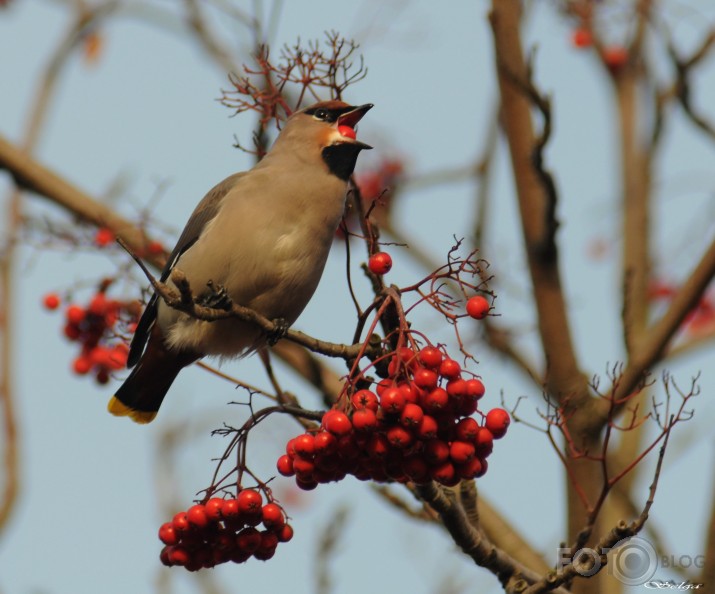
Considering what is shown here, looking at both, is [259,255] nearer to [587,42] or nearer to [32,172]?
[32,172]

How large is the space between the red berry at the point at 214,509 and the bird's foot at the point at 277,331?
25.5 inches

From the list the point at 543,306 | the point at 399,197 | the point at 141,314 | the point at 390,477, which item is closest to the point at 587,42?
the point at 399,197

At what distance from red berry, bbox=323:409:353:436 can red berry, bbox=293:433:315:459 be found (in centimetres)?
8

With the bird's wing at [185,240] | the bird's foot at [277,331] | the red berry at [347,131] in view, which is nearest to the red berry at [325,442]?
the bird's foot at [277,331]

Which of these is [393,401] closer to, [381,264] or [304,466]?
[304,466]

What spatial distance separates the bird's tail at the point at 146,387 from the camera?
5.04 m

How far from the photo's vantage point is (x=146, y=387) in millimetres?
5125

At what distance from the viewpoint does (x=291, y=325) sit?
16.1ft

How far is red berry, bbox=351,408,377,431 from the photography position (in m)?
3.02

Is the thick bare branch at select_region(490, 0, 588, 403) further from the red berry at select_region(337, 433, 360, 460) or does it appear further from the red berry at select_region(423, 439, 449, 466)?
the red berry at select_region(337, 433, 360, 460)

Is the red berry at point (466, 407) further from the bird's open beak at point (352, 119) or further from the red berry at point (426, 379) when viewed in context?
Result: the bird's open beak at point (352, 119)

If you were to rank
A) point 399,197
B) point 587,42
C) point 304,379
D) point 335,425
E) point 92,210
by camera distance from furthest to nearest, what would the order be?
point 587,42 → point 399,197 → point 92,210 → point 304,379 → point 335,425

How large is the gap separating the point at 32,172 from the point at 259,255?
4.64 ft

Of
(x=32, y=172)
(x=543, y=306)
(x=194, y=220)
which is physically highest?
(x=32, y=172)
